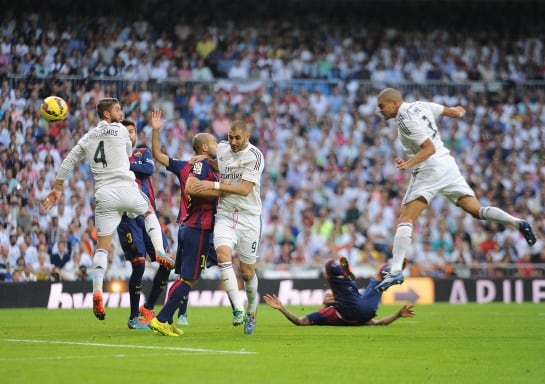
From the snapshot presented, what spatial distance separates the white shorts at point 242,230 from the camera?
40.2ft

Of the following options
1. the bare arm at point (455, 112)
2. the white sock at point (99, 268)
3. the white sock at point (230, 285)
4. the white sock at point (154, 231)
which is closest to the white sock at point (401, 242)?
the bare arm at point (455, 112)

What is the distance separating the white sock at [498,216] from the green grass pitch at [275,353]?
55.3 inches

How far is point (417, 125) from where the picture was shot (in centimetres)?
1319

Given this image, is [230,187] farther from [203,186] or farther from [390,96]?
[390,96]

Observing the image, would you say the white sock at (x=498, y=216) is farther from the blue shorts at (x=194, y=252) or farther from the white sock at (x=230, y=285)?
the blue shorts at (x=194, y=252)

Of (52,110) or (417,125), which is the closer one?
(417,125)

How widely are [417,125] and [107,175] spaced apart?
13.0ft

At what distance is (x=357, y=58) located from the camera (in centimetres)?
3222

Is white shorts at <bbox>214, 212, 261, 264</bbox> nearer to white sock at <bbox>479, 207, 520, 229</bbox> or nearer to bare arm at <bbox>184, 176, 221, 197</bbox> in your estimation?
bare arm at <bbox>184, 176, 221, 197</bbox>

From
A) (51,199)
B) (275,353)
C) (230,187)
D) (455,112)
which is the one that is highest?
(455,112)

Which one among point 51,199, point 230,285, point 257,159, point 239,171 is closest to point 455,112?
point 257,159

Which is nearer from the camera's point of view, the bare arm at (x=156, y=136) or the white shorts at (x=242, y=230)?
the white shorts at (x=242, y=230)

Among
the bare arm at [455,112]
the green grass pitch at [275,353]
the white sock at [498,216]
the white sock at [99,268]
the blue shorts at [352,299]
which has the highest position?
the bare arm at [455,112]

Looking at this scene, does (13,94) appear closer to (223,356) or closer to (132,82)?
(132,82)
